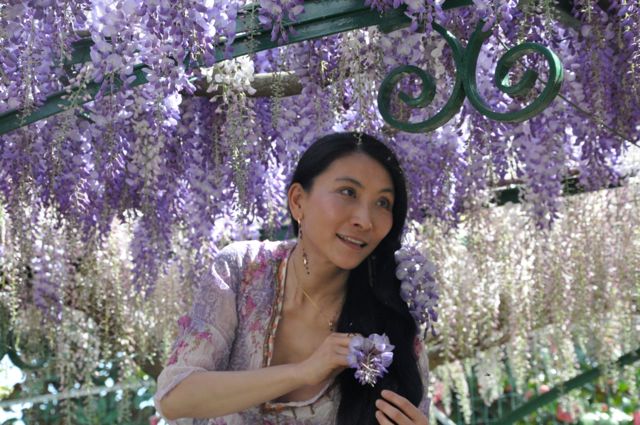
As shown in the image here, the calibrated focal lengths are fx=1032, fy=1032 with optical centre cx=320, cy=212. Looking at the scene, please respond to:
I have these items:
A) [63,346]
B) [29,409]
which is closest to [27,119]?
[63,346]

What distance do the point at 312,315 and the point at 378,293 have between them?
15 centimetres

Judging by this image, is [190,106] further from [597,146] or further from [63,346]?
[63,346]

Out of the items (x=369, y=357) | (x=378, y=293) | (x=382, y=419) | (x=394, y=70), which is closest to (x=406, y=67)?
(x=394, y=70)

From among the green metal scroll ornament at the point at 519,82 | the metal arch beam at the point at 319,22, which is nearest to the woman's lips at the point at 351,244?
the green metal scroll ornament at the point at 519,82

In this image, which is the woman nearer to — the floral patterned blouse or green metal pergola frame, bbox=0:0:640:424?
the floral patterned blouse

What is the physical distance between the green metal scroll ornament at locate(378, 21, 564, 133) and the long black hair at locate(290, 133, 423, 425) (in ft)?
0.35

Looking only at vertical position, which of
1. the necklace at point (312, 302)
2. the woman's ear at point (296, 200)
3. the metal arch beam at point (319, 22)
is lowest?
the necklace at point (312, 302)

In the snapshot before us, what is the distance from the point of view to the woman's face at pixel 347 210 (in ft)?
6.72

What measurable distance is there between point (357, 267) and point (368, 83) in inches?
19.8

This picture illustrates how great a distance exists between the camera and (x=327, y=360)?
189 centimetres

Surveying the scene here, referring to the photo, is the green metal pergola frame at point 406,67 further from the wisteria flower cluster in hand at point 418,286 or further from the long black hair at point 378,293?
the wisteria flower cluster in hand at point 418,286

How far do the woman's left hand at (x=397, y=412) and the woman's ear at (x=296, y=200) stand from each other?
17.6 inches

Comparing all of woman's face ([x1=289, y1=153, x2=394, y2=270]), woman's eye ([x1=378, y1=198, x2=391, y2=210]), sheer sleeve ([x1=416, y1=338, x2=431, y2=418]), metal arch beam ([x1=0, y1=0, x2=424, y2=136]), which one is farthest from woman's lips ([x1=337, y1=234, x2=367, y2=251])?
metal arch beam ([x1=0, y1=0, x2=424, y2=136])

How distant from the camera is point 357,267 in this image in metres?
2.20
